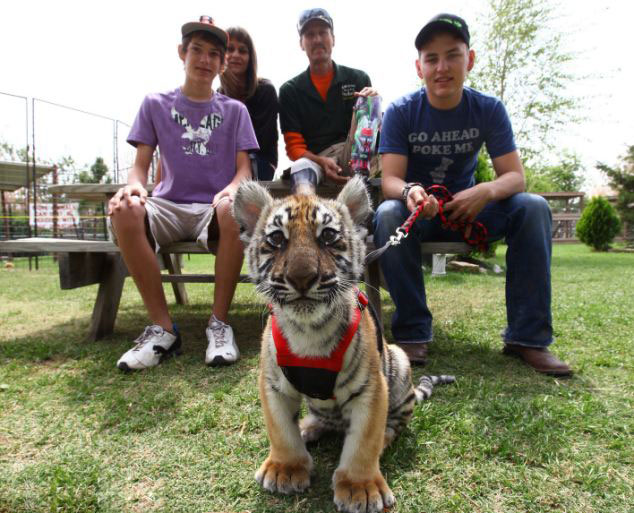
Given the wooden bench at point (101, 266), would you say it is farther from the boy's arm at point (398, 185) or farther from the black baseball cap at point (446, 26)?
the black baseball cap at point (446, 26)


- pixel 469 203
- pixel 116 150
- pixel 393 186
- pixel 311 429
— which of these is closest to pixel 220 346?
pixel 311 429

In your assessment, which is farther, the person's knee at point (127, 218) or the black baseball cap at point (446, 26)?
the person's knee at point (127, 218)

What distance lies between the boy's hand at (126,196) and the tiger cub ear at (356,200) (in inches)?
75.8

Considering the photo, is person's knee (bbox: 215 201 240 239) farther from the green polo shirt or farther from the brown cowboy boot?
the brown cowboy boot

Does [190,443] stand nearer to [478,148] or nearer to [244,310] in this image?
[478,148]

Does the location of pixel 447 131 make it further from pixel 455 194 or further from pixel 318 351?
A: pixel 318 351

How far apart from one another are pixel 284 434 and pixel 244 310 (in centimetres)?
376

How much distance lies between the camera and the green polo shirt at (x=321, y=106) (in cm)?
452

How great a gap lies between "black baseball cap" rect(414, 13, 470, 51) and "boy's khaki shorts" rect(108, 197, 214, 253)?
7.17ft

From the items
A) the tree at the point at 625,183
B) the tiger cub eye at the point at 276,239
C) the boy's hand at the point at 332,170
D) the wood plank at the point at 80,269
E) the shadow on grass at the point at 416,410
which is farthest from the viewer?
the tree at the point at 625,183

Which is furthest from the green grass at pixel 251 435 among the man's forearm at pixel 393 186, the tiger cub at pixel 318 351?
the man's forearm at pixel 393 186

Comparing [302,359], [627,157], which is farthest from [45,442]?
[627,157]

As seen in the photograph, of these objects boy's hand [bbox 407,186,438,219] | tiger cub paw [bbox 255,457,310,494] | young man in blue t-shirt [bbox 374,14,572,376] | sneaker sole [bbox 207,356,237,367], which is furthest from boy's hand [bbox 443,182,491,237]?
tiger cub paw [bbox 255,457,310,494]

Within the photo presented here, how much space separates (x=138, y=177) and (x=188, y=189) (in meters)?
0.45
